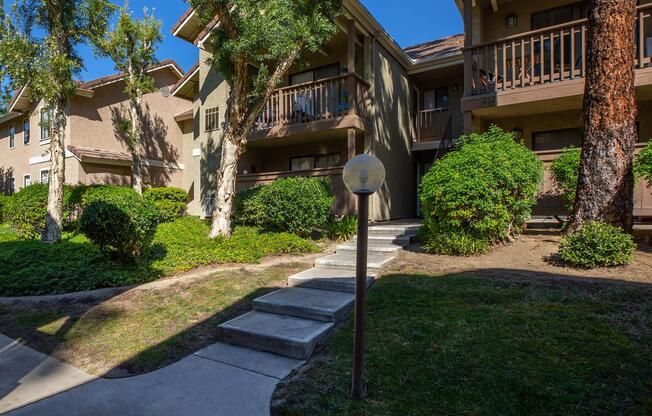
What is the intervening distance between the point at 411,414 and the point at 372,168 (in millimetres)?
1891

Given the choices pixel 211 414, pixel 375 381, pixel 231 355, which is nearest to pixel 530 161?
pixel 375 381

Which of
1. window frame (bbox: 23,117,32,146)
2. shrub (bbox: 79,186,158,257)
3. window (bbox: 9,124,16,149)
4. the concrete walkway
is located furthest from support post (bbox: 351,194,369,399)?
window (bbox: 9,124,16,149)

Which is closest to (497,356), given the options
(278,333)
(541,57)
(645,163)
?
(278,333)

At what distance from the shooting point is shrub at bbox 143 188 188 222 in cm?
1424

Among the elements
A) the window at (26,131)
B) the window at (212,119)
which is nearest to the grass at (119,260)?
the window at (212,119)

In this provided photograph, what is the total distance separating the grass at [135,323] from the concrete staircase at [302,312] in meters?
0.38

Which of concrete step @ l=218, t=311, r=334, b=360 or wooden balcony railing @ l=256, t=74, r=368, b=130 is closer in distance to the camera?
concrete step @ l=218, t=311, r=334, b=360

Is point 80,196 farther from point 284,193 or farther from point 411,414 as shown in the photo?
point 411,414

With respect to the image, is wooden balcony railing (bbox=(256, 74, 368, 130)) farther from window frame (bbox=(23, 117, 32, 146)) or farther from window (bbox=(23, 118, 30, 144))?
window (bbox=(23, 118, 30, 144))

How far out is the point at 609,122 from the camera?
616 cm

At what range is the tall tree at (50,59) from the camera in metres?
10.8

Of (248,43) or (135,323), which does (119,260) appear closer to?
(135,323)

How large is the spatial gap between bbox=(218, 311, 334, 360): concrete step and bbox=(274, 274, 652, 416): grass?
228 mm

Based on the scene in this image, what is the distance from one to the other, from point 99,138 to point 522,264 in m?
17.9
